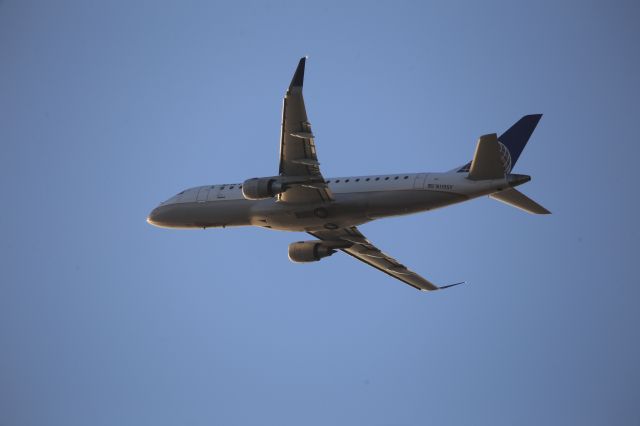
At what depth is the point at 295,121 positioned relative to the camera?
37.8m

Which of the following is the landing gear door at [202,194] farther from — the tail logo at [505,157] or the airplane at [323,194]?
the tail logo at [505,157]

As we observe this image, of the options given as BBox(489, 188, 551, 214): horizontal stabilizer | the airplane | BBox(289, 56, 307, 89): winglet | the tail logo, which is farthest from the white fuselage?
BBox(289, 56, 307, 89): winglet

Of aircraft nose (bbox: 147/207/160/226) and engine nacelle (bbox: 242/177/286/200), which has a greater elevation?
aircraft nose (bbox: 147/207/160/226)

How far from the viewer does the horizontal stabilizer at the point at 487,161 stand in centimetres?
3769

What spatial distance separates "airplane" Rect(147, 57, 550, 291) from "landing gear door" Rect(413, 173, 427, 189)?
0.04 metres

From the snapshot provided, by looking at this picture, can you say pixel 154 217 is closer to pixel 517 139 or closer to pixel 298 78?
pixel 298 78

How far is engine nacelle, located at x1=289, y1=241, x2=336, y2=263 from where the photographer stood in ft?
154

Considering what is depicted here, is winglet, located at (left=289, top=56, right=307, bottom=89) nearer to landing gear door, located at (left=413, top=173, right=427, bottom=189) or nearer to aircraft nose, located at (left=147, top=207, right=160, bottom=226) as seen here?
landing gear door, located at (left=413, top=173, right=427, bottom=189)

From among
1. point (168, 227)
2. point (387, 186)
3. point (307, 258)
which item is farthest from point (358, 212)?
point (168, 227)

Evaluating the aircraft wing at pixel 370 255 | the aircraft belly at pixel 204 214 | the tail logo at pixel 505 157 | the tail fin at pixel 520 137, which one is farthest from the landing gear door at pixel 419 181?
the aircraft belly at pixel 204 214

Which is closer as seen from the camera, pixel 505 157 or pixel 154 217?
pixel 505 157

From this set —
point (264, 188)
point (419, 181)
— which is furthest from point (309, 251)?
point (419, 181)

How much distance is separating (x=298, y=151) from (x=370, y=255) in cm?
1151

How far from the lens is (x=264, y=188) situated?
4094cm
